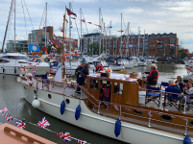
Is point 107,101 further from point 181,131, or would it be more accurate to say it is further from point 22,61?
point 22,61

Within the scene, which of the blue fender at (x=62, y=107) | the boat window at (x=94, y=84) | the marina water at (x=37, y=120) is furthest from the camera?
the blue fender at (x=62, y=107)

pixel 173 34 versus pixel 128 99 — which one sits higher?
pixel 173 34

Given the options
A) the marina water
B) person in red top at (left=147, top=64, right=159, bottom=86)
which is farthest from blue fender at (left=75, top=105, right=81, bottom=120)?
person in red top at (left=147, top=64, right=159, bottom=86)

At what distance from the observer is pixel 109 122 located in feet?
23.4

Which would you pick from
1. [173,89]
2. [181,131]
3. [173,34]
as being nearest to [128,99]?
[173,89]

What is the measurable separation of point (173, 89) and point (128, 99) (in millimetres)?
1875

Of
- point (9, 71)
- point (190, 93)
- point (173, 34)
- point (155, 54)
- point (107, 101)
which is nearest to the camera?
point (190, 93)

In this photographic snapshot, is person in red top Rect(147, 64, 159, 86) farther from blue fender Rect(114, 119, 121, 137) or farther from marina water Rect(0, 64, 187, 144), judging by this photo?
marina water Rect(0, 64, 187, 144)

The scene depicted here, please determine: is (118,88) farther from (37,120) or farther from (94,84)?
(37,120)

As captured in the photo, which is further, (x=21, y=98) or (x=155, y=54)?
(x=155, y=54)

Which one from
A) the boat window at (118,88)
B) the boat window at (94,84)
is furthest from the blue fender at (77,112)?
the boat window at (118,88)

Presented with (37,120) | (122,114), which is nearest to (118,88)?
(122,114)

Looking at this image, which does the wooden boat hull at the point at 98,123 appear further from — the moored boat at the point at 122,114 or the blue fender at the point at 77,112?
the blue fender at the point at 77,112

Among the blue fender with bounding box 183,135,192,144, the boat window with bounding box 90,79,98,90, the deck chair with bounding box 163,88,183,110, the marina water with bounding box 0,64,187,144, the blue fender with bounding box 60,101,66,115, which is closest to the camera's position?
the blue fender with bounding box 183,135,192,144
